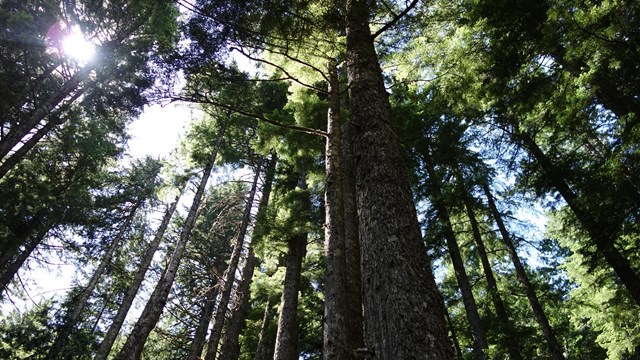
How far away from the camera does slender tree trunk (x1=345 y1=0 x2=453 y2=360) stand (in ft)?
7.70

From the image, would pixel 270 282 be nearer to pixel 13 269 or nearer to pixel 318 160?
pixel 318 160

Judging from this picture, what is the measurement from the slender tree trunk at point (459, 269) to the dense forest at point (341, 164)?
0.07 meters

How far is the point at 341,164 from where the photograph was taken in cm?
798

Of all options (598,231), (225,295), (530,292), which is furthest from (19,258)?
(598,231)

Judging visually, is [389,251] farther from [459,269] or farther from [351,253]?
[459,269]

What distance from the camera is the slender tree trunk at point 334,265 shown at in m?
5.36

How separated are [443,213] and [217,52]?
9392 mm

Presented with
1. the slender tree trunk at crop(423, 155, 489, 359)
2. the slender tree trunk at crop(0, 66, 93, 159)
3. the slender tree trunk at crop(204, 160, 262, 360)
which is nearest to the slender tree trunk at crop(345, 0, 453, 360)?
the slender tree trunk at crop(423, 155, 489, 359)

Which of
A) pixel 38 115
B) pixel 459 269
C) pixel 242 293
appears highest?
pixel 38 115

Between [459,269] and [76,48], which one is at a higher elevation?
[76,48]

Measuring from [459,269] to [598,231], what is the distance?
474 centimetres

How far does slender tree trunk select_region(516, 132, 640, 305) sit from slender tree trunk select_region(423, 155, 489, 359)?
10.3ft

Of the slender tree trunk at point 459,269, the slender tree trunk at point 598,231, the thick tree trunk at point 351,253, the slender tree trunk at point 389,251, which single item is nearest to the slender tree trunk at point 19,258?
the thick tree trunk at point 351,253

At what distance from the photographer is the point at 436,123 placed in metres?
13.0
